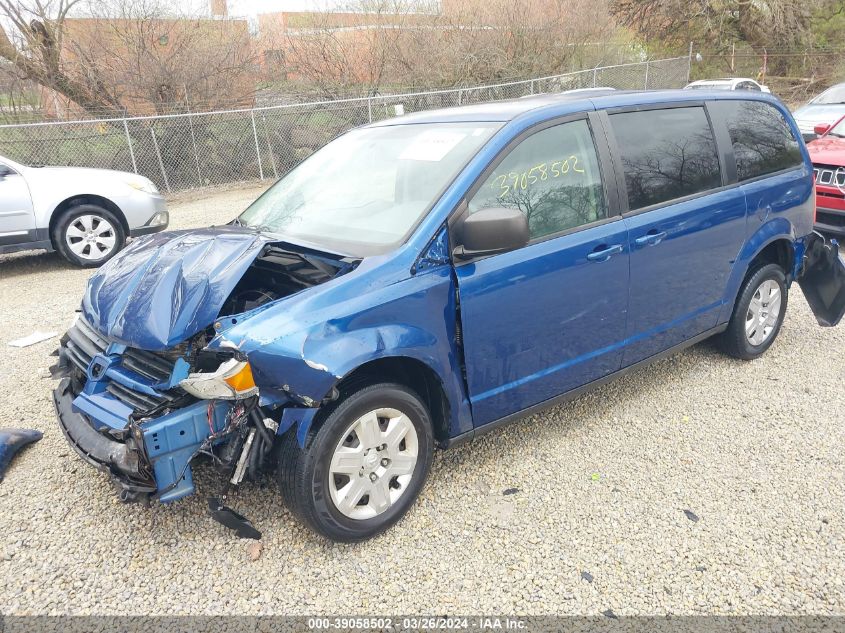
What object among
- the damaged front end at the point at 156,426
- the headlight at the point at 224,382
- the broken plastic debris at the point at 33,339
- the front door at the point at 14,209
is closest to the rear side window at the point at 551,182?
the headlight at the point at 224,382

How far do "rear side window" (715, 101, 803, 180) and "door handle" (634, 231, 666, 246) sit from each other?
37.9 inches

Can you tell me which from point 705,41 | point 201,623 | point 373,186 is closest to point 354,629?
point 201,623

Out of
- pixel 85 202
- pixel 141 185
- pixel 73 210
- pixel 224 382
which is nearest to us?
pixel 224 382

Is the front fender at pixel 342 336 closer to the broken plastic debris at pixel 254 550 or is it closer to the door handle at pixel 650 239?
the broken plastic debris at pixel 254 550

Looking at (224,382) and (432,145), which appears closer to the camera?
(224,382)

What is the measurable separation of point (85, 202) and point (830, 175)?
28.8ft

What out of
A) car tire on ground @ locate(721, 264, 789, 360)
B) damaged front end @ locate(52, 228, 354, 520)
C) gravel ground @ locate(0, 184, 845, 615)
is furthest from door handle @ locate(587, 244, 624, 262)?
car tire on ground @ locate(721, 264, 789, 360)

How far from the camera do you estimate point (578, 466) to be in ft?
10.8

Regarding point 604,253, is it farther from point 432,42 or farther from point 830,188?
point 432,42

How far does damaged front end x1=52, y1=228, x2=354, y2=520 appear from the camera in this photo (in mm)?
2396

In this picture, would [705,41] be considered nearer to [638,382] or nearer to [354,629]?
[638,382]


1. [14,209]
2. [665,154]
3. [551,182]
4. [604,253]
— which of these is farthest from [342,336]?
[14,209]

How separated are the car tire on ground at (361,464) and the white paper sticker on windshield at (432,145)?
1.23 metres

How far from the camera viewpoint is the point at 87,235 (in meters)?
7.57
